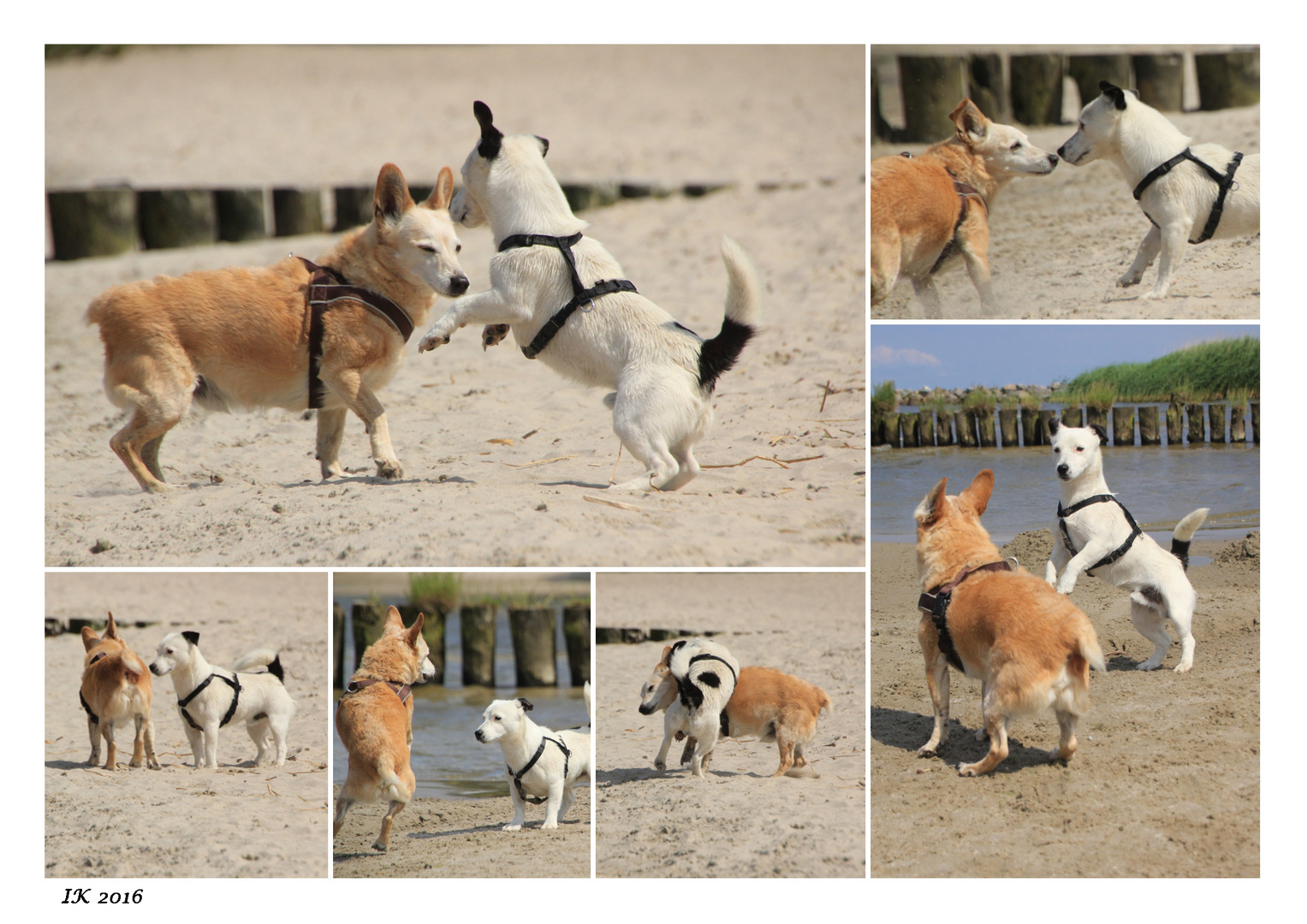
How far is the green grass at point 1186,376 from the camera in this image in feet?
18.0

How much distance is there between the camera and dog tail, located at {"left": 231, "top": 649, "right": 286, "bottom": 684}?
576 centimetres

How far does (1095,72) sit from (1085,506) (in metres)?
3.54

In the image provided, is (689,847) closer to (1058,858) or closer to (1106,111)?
(1058,858)

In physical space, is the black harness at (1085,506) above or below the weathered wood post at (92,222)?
below

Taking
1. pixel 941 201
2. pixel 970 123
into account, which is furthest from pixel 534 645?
pixel 970 123

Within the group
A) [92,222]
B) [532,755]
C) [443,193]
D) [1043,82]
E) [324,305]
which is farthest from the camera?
[92,222]

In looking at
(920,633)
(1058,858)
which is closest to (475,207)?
(920,633)

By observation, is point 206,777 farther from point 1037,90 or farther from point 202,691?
point 1037,90

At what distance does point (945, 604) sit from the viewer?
464cm

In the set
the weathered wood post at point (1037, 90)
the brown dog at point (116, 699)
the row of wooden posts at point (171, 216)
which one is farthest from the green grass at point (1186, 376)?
the row of wooden posts at point (171, 216)

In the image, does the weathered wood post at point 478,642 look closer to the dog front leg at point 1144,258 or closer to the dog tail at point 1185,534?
the dog tail at point 1185,534

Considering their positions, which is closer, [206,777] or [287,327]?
[287,327]

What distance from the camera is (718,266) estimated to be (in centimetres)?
882

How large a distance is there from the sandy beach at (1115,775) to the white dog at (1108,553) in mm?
233
